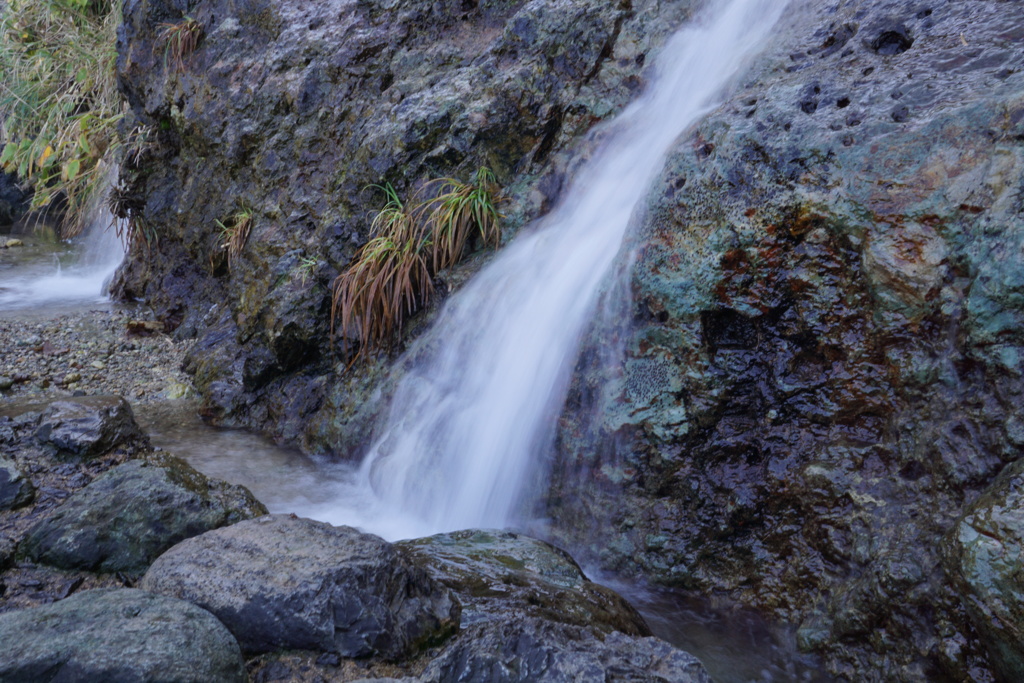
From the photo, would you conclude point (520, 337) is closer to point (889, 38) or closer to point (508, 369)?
Result: point (508, 369)

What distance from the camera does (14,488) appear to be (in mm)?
3055

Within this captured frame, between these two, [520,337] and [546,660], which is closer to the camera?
[546,660]

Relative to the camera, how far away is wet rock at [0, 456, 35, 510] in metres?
3.02

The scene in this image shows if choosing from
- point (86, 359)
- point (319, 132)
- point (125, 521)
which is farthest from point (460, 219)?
point (86, 359)

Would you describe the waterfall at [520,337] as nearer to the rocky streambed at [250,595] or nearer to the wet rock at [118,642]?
the rocky streambed at [250,595]

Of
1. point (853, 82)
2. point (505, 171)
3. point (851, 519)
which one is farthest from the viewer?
point (505, 171)

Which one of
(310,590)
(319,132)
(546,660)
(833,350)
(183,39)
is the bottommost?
(833,350)

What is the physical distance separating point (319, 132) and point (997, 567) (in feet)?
17.1

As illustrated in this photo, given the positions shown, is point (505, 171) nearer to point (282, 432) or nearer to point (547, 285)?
point (547, 285)

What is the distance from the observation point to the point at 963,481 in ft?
8.23

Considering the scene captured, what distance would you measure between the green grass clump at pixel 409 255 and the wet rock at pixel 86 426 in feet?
4.80

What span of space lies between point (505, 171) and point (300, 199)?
1.75 meters

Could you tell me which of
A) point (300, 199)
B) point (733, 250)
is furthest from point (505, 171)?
point (733, 250)

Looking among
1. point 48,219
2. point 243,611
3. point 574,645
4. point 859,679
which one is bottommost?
point 859,679
